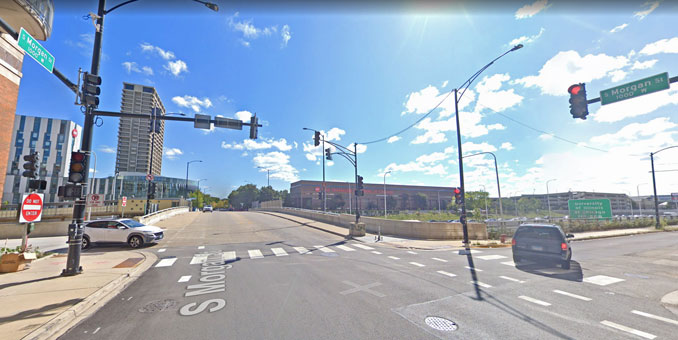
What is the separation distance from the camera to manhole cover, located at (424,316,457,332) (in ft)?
14.6

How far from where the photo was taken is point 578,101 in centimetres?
968

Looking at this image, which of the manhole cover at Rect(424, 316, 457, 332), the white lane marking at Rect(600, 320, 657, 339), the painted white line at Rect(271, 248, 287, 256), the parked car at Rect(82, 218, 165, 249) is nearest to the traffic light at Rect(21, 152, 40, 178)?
the parked car at Rect(82, 218, 165, 249)

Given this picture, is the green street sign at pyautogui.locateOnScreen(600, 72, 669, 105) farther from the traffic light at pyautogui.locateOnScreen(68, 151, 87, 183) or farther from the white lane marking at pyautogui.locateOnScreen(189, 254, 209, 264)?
the traffic light at pyautogui.locateOnScreen(68, 151, 87, 183)

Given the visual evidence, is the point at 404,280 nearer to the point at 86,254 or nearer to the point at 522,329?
the point at 522,329

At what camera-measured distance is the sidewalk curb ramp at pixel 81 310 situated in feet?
14.0

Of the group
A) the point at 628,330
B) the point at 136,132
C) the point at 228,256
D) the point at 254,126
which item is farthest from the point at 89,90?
the point at 136,132

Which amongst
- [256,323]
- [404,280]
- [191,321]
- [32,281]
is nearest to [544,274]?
[404,280]

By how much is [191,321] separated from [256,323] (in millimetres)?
1184

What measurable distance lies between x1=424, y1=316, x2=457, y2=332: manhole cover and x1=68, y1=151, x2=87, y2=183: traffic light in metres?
10.4

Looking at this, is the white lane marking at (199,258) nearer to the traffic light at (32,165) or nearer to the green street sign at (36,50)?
the traffic light at (32,165)

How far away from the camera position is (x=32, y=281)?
7.40 metres

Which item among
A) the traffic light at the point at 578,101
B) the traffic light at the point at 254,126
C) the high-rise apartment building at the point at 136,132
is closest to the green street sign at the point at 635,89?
the traffic light at the point at 578,101

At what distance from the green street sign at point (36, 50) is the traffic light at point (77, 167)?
102 inches

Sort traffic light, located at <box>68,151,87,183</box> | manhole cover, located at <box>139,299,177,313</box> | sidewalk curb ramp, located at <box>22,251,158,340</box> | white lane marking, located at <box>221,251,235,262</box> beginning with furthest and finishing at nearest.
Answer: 1. white lane marking, located at <box>221,251,235,262</box>
2. traffic light, located at <box>68,151,87,183</box>
3. manhole cover, located at <box>139,299,177,313</box>
4. sidewalk curb ramp, located at <box>22,251,158,340</box>
